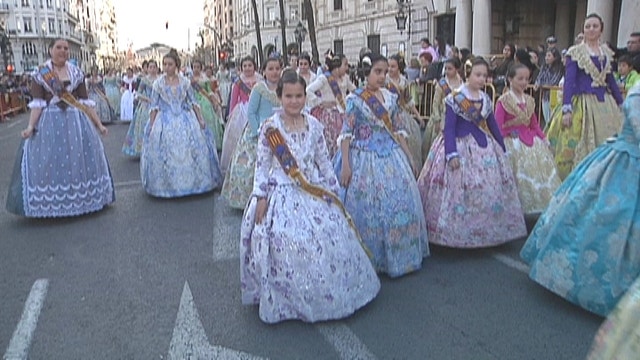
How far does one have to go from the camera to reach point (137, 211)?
7230mm

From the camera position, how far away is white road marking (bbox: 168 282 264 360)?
3.57m

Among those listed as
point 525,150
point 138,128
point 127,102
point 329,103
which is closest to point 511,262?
point 525,150

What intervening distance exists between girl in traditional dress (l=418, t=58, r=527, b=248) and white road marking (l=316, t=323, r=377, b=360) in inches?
63.4

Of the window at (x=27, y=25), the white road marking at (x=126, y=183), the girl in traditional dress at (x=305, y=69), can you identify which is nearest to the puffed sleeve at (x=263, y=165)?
the girl in traditional dress at (x=305, y=69)

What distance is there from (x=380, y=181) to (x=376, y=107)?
2.01ft

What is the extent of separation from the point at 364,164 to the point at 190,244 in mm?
2200

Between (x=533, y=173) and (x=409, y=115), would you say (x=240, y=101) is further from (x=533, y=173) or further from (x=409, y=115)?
(x=533, y=173)

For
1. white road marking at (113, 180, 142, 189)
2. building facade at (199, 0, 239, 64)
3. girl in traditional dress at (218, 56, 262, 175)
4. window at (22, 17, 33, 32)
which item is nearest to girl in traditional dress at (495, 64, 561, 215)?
girl in traditional dress at (218, 56, 262, 175)

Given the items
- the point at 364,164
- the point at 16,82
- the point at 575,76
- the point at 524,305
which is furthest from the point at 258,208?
the point at 16,82

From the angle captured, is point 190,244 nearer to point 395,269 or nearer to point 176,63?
point 395,269

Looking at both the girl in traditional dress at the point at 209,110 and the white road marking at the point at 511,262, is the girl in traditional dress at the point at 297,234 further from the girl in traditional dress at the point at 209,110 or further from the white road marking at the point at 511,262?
the girl in traditional dress at the point at 209,110

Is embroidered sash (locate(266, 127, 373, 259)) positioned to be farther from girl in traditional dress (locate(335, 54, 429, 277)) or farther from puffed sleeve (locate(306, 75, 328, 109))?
puffed sleeve (locate(306, 75, 328, 109))

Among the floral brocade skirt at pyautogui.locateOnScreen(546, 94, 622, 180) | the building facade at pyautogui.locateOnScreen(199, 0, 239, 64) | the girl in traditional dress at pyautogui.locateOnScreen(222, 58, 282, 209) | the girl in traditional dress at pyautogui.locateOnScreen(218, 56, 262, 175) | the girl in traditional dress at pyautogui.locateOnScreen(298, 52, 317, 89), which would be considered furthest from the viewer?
the building facade at pyautogui.locateOnScreen(199, 0, 239, 64)

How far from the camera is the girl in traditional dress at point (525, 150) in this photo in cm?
566
